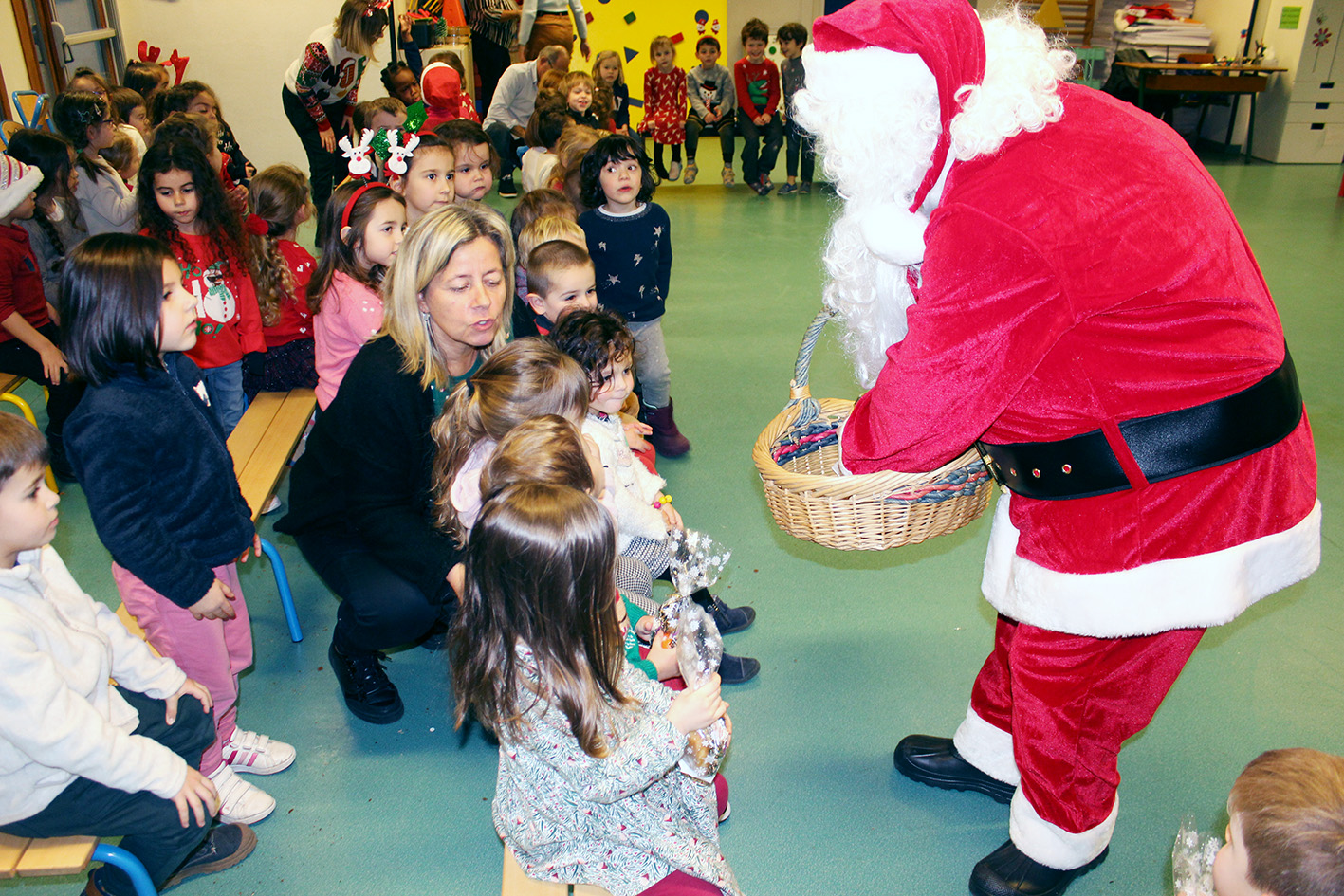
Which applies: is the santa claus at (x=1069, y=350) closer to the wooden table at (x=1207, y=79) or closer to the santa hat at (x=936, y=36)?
the santa hat at (x=936, y=36)

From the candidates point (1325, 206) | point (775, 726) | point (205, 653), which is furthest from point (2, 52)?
point (1325, 206)

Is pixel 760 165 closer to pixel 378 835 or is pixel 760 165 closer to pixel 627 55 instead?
pixel 627 55

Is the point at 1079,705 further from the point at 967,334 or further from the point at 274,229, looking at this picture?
the point at 274,229

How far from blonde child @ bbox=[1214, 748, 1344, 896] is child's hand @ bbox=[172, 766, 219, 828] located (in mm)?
1734

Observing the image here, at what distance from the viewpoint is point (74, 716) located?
1.60m

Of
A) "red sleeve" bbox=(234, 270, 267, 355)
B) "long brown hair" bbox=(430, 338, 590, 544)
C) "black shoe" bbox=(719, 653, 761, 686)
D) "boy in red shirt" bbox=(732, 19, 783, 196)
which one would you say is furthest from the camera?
"boy in red shirt" bbox=(732, 19, 783, 196)

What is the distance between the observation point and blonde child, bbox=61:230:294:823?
1.98 m

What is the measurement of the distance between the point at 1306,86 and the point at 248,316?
35.9ft

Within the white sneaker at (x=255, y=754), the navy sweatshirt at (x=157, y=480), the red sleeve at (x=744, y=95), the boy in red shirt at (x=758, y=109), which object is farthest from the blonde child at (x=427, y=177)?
the red sleeve at (x=744, y=95)

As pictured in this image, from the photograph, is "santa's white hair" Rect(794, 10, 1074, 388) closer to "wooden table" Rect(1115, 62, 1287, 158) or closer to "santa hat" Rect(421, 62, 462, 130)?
"santa hat" Rect(421, 62, 462, 130)

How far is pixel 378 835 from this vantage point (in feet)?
7.30

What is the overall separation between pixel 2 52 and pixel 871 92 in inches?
256

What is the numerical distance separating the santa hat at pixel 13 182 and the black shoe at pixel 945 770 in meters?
3.78

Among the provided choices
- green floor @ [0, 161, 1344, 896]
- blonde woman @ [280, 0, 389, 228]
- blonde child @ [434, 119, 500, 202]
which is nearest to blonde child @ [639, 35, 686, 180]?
blonde woman @ [280, 0, 389, 228]
